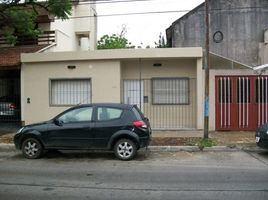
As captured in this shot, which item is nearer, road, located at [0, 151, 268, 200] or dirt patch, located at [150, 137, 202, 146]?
road, located at [0, 151, 268, 200]

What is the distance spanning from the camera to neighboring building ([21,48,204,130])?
19.8 meters

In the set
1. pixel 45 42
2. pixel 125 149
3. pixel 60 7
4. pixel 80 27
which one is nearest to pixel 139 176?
pixel 125 149

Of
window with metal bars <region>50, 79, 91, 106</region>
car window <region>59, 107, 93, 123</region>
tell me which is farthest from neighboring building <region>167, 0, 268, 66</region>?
car window <region>59, 107, 93, 123</region>

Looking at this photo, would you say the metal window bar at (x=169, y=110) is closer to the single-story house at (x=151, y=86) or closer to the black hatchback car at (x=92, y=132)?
the single-story house at (x=151, y=86)

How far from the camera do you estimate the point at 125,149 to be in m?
12.9

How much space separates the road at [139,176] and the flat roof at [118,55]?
589 centimetres

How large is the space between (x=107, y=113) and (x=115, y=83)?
6676mm

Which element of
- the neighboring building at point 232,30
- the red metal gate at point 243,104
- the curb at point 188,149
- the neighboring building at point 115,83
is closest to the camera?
the curb at point 188,149

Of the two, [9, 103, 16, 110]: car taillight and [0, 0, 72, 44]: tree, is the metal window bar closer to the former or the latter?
[0, 0, 72, 44]: tree

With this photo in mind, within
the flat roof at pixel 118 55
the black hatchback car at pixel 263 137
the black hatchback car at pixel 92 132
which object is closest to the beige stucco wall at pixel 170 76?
the flat roof at pixel 118 55

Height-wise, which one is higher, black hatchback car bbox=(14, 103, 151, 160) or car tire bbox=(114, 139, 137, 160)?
black hatchback car bbox=(14, 103, 151, 160)

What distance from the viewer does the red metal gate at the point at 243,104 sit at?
62.1 feet

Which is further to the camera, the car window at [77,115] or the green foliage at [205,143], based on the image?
the green foliage at [205,143]

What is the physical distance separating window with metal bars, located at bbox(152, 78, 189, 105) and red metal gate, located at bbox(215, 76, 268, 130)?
1.60m
